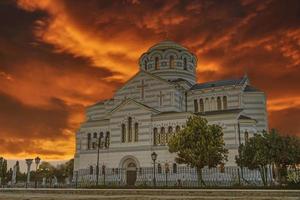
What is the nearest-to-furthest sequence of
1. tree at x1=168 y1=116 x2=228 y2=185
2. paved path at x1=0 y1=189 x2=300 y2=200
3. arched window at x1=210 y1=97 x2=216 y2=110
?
paved path at x1=0 y1=189 x2=300 y2=200, tree at x1=168 y1=116 x2=228 y2=185, arched window at x1=210 y1=97 x2=216 y2=110

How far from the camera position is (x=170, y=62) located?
61562 mm

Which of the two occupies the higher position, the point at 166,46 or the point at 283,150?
the point at 166,46

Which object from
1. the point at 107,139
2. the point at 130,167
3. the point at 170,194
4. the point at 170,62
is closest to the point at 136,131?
the point at 130,167

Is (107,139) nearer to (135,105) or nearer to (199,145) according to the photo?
(135,105)

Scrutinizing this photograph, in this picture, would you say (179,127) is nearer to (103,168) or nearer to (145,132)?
(145,132)

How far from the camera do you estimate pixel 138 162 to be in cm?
4819

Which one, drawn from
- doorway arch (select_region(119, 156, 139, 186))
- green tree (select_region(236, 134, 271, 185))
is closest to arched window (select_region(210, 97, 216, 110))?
green tree (select_region(236, 134, 271, 185))

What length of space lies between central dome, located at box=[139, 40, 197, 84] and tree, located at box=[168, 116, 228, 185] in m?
22.7

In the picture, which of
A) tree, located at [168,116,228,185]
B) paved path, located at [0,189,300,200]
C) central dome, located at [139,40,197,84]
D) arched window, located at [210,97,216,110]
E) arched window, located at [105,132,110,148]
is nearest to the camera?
paved path, located at [0,189,300,200]

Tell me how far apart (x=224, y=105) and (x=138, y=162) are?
53.6 ft

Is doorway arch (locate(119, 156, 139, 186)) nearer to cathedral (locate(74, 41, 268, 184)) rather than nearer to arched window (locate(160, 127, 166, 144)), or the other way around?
cathedral (locate(74, 41, 268, 184))

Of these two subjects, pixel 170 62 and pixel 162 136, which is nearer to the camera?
pixel 162 136

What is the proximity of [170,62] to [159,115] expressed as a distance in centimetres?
1607

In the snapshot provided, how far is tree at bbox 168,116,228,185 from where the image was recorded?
36.5 m
